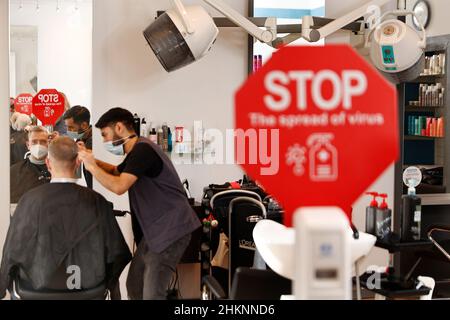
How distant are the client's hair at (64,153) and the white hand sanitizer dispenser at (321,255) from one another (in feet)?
7.79

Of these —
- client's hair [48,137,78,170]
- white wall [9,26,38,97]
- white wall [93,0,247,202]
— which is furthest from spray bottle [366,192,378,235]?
white wall [9,26,38,97]

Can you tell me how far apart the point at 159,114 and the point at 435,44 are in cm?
217

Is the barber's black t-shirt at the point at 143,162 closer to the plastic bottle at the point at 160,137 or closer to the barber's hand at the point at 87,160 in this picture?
the barber's hand at the point at 87,160

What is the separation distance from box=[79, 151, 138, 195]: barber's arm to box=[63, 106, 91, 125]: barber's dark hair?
67cm

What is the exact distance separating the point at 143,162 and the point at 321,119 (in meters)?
2.08

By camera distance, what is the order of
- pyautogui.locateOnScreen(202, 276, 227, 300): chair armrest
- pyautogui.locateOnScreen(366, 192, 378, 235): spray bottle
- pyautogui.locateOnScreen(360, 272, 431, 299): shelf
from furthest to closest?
1. pyautogui.locateOnScreen(366, 192, 378, 235): spray bottle
2. pyautogui.locateOnScreen(360, 272, 431, 299): shelf
3. pyautogui.locateOnScreen(202, 276, 227, 300): chair armrest

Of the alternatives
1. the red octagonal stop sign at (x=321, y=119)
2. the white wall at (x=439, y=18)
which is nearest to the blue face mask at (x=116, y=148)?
the red octagonal stop sign at (x=321, y=119)

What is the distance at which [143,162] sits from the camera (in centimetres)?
332

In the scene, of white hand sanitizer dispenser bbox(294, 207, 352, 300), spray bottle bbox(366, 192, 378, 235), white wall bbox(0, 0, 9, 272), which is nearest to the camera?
white hand sanitizer dispenser bbox(294, 207, 352, 300)

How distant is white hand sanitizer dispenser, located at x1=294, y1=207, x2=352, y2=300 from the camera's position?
120 centimetres

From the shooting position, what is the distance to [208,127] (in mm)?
4551

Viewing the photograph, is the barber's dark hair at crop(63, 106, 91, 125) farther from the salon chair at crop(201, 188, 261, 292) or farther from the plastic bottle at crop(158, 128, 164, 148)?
the salon chair at crop(201, 188, 261, 292)
